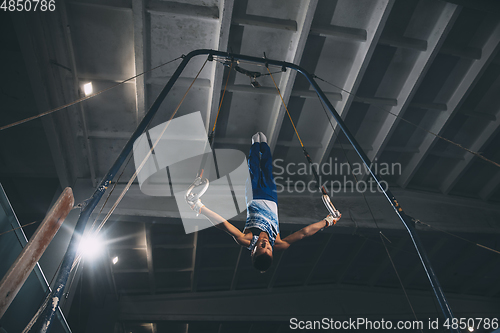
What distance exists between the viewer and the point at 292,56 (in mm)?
6719

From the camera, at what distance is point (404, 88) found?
25.2 ft

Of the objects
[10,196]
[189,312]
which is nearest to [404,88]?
[189,312]

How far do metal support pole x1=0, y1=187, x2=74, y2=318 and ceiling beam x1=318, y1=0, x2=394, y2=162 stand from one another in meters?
6.17

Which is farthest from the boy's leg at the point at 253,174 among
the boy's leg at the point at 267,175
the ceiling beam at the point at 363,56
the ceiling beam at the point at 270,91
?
the ceiling beam at the point at 363,56

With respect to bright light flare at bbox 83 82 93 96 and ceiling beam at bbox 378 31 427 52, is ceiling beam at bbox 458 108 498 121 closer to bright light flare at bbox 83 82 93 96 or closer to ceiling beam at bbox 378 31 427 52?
ceiling beam at bbox 378 31 427 52

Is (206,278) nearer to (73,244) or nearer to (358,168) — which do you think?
(358,168)

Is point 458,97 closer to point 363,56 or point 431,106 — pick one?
point 431,106

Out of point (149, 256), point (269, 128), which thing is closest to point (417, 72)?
point (269, 128)

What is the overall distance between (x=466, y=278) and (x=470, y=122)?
799cm

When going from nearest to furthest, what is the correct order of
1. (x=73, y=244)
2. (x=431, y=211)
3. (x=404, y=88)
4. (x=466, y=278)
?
(x=73, y=244) < (x=404, y=88) < (x=431, y=211) < (x=466, y=278)

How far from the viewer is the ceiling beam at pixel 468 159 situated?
8305 millimetres

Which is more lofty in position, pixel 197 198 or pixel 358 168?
pixel 358 168

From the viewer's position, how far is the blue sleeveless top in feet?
14.4

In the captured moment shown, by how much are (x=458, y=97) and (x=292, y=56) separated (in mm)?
4899
